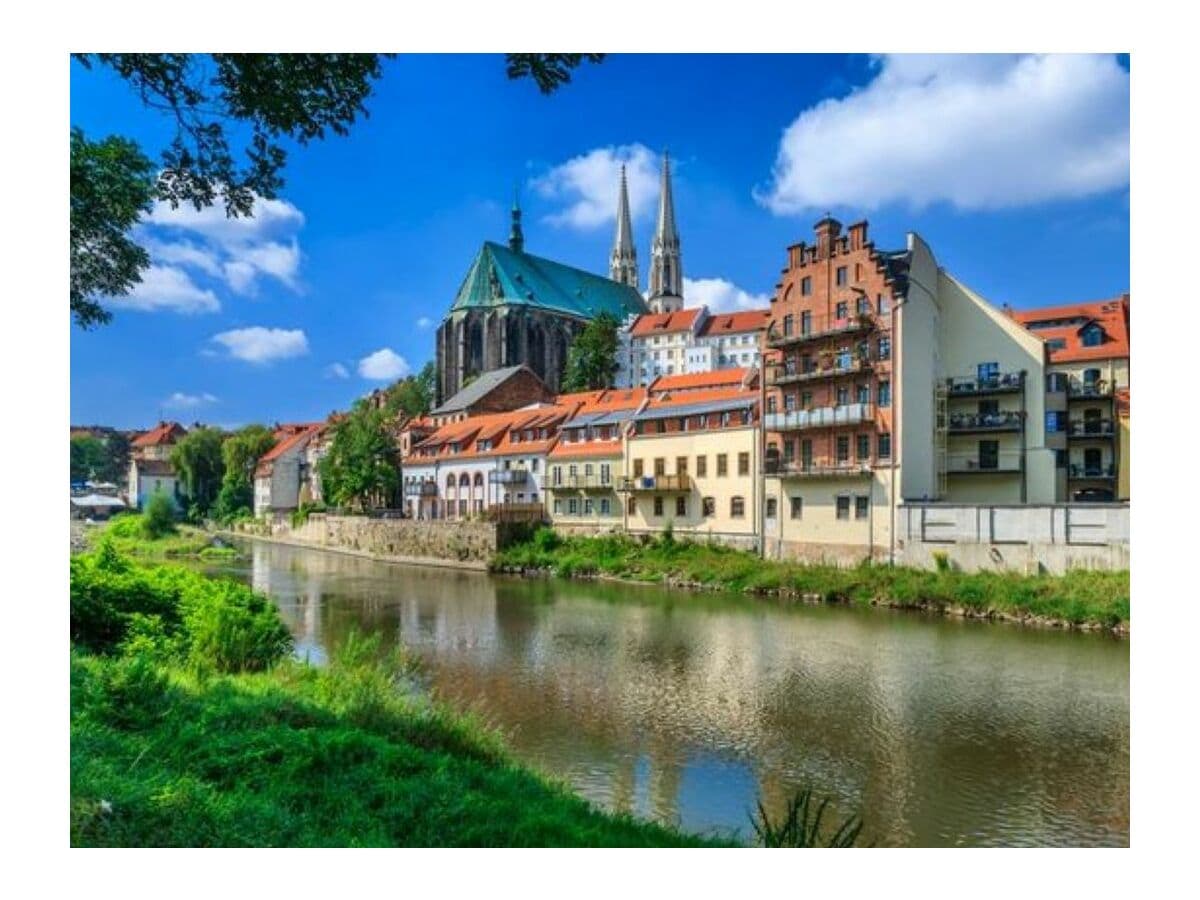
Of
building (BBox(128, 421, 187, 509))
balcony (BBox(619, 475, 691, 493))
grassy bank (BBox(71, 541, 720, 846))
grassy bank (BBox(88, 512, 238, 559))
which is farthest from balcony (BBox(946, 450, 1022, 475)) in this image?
building (BBox(128, 421, 187, 509))

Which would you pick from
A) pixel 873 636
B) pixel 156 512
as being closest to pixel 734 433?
pixel 873 636

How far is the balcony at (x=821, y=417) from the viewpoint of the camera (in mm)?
18141

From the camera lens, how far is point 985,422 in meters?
18.1

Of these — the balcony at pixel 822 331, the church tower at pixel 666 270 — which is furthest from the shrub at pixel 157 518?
the church tower at pixel 666 270

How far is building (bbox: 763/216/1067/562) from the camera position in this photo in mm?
17797

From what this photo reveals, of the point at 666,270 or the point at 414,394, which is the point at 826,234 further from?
the point at 666,270

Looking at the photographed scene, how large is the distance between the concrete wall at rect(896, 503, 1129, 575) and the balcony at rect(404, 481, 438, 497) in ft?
62.8

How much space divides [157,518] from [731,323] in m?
34.4

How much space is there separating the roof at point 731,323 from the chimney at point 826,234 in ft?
105

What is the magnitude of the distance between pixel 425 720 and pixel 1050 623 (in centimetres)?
1129

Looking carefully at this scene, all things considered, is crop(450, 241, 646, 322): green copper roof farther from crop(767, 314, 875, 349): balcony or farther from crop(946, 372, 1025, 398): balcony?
crop(946, 372, 1025, 398): balcony

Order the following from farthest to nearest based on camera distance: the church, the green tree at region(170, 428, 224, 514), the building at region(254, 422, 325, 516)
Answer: the church
the building at region(254, 422, 325, 516)
the green tree at region(170, 428, 224, 514)

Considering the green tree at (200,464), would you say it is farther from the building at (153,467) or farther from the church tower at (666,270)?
the church tower at (666,270)
